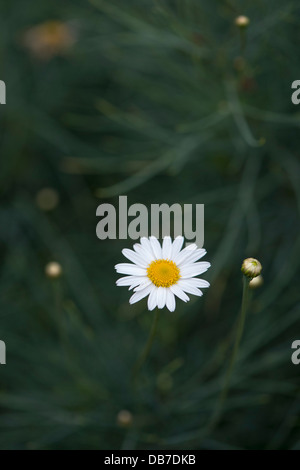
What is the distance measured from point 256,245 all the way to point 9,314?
0.98 m

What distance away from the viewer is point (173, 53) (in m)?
2.10

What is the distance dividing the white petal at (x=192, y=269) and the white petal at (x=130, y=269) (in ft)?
0.29

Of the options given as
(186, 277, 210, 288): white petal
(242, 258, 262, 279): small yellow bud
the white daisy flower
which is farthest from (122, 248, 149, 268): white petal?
(242, 258, 262, 279): small yellow bud

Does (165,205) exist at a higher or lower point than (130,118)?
lower

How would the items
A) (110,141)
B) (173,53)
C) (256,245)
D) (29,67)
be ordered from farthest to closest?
(29,67) → (110,141) → (173,53) → (256,245)

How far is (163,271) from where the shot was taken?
1167 millimetres

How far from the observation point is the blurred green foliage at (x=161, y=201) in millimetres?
1616

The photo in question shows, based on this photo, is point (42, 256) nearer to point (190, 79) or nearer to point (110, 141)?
point (110, 141)

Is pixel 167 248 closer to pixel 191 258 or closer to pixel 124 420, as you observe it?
pixel 191 258

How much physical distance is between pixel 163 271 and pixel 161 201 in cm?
95

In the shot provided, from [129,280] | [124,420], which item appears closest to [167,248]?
[129,280]

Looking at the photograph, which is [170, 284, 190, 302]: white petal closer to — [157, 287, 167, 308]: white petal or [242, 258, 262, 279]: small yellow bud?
[157, 287, 167, 308]: white petal

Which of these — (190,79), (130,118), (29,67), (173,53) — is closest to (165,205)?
(130,118)

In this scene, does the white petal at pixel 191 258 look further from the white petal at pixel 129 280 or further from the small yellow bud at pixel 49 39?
the small yellow bud at pixel 49 39
